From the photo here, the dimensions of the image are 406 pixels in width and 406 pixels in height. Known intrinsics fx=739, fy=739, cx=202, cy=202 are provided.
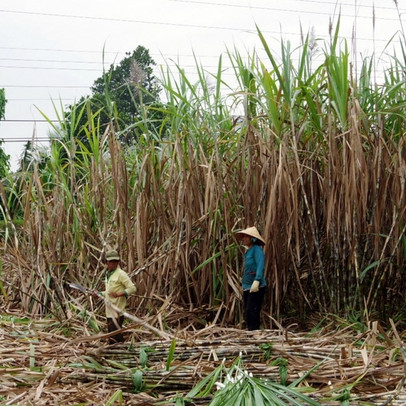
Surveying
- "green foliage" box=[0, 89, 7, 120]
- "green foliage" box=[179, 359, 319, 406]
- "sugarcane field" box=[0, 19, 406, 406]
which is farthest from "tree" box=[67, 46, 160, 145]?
"green foliage" box=[179, 359, 319, 406]

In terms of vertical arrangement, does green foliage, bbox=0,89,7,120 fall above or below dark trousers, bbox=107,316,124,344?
above

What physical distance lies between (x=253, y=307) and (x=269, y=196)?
77cm

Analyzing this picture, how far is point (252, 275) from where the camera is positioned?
504 centimetres

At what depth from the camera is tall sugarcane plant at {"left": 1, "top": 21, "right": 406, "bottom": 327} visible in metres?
4.93

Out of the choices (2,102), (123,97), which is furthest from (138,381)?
(123,97)

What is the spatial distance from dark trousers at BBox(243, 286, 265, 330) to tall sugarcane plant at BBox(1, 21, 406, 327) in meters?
0.17

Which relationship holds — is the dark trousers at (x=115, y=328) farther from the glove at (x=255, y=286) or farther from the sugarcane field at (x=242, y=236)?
the glove at (x=255, y=286)

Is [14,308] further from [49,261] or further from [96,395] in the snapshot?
[96,395]

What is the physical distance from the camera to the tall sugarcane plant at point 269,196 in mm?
4934

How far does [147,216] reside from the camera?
5.60 m

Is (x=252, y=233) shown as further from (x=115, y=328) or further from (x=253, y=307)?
(x=115, y=328)

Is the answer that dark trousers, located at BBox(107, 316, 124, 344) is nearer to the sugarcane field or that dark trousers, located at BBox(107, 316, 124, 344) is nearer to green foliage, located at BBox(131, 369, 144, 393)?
the sugarcane field

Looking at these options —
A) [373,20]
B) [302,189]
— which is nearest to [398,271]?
[302,189]

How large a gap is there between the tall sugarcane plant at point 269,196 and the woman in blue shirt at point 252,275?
13 centimetres
